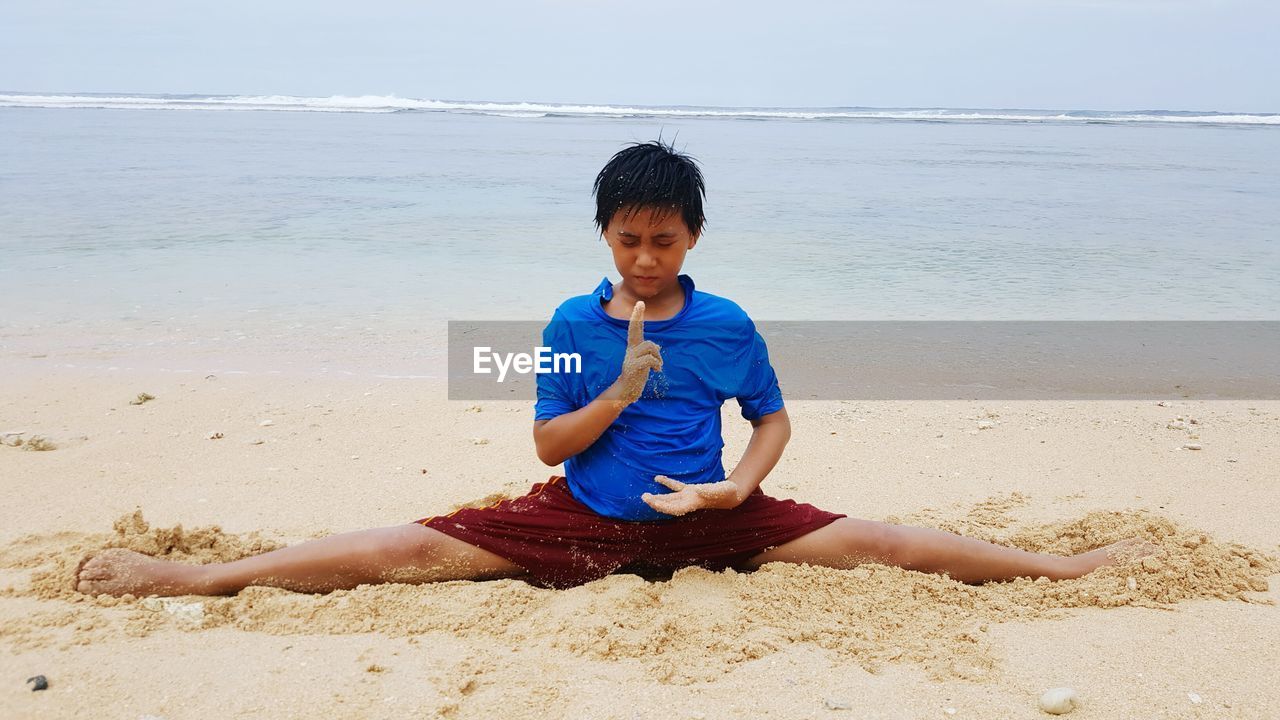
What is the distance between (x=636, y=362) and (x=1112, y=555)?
4.71 feet

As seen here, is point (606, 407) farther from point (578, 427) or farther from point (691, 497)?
point (691, 497)

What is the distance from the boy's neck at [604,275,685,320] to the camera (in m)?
2.52

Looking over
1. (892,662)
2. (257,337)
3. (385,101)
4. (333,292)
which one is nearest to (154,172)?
(333,292)

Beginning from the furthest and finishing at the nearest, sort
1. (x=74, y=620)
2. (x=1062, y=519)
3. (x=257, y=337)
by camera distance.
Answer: (x=257, y=337) → (x=1062, y=519) → (x=74, y=620)

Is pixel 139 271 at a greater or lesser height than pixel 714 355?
lesser

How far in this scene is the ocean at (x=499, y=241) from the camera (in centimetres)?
572

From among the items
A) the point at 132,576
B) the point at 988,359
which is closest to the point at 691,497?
the point at 132,576

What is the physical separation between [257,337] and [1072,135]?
871 inches

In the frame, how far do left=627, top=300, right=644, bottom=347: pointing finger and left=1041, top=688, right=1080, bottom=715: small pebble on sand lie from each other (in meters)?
1.14

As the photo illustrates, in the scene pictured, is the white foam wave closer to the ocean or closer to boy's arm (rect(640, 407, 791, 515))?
the ocean

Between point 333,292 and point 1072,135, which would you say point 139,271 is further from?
point 1072,135

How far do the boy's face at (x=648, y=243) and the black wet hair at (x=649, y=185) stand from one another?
0.02m

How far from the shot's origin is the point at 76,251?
7.39 metres

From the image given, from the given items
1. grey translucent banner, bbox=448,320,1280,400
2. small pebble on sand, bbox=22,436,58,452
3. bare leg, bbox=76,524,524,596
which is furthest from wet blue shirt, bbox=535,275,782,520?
small pebble on sand, bbox=22,436,58,452
